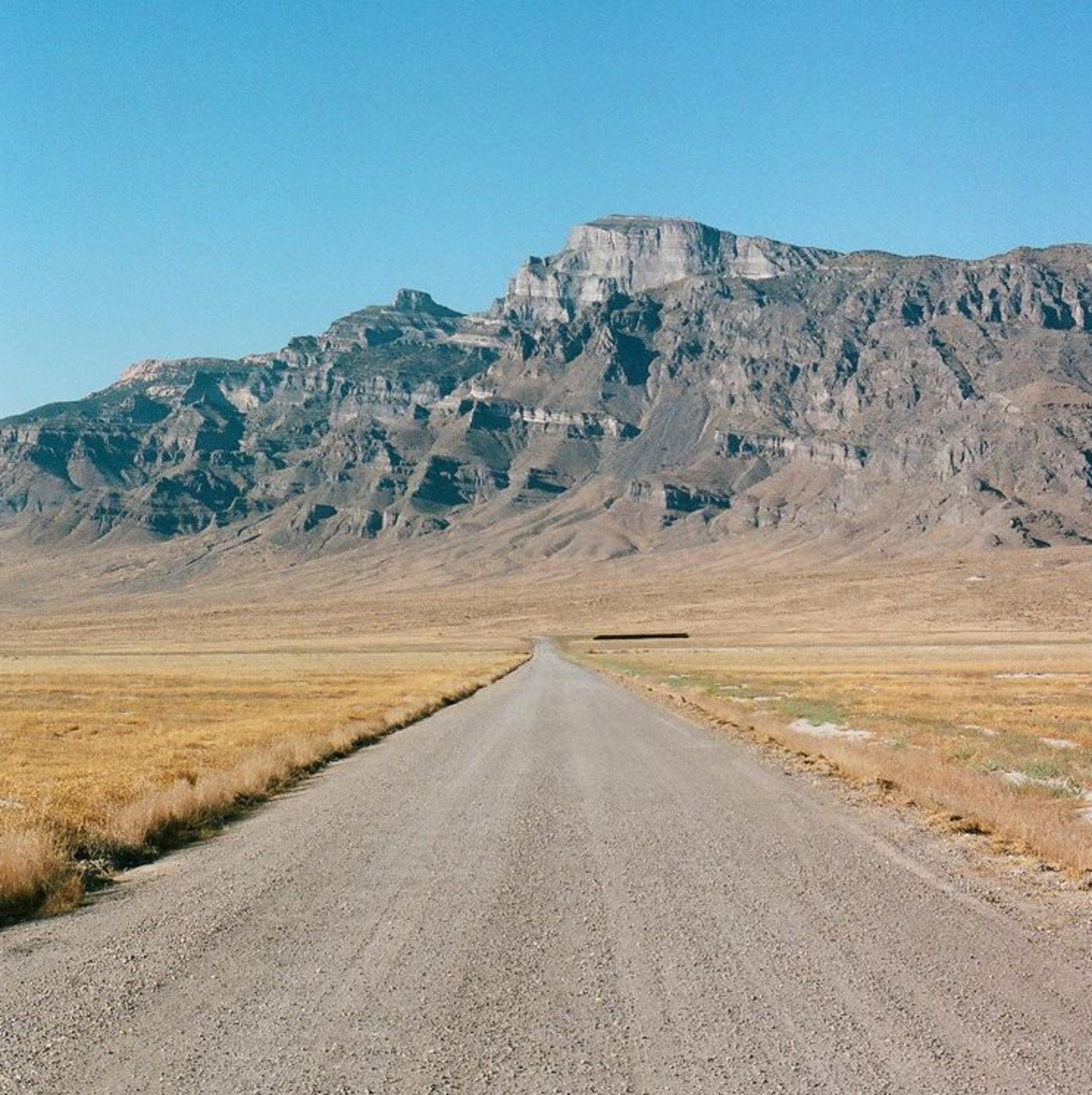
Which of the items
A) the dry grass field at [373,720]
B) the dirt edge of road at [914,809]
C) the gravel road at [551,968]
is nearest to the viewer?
the gravel road at [551,968]

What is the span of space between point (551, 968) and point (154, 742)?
2731 cm

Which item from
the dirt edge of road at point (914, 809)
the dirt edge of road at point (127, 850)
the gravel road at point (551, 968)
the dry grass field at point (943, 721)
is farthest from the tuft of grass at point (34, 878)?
the dry grass field at point (943, 721)

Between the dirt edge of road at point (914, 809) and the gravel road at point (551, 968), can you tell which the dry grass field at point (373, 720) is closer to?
the dirt edge of road at point (914, 809)

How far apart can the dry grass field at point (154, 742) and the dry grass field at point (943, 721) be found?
40.4 ft

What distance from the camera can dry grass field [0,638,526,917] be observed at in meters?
14.0

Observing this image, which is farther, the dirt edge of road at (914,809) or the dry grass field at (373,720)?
the dry grass field at (373,720)

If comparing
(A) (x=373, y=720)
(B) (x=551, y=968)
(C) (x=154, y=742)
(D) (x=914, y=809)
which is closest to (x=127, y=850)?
(B) (x=551, y=968)

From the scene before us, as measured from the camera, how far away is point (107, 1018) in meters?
7.90

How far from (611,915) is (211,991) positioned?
4.10 meters

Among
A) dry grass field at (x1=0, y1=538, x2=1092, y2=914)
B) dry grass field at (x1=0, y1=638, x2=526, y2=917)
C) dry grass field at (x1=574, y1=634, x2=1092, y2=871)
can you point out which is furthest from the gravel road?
dry grass field at (x1=574, y1=634, x2=1092, y2=871)

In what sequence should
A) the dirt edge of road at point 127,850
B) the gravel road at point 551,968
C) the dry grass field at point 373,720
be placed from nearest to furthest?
1. the gravel road at point 551,968
2. the dirt edge of road at point 127,850
3. the dry grass field at point 373,720

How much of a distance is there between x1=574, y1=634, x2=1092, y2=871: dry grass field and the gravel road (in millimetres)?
2393

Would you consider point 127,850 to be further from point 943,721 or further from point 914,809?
point 943,721

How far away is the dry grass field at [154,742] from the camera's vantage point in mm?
14031
